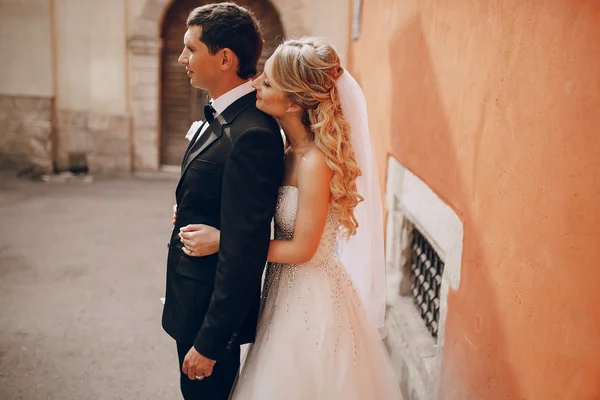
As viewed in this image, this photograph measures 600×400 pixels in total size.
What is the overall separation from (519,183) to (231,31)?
3.88ft

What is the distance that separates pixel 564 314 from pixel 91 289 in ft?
14.6

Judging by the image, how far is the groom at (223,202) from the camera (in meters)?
2.09

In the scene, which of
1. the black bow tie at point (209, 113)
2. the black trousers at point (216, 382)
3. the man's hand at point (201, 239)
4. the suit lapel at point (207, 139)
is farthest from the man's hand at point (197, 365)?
the black bow tie at point (209, 113)

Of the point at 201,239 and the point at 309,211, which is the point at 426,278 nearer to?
the point at 309,211

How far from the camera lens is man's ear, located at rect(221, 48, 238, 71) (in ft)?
7.68

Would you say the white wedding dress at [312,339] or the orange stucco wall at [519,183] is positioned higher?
the orange stucco wall at [519,183]

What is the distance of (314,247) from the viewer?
7.34 feet

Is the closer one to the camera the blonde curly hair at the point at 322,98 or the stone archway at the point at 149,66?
the blonde curly hair at the point at 322,98

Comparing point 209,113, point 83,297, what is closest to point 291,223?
point 209,113

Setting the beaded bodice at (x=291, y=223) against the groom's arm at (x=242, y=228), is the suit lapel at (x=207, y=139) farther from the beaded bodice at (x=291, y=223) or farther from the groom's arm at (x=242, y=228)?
the beaded bodice at (x=291, y=223)

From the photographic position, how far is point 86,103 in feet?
32.2

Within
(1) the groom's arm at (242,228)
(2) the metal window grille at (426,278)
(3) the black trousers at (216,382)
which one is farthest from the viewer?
(2) the metal window grille at (426,278)

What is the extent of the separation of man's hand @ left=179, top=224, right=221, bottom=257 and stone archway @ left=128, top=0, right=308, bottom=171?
754cm

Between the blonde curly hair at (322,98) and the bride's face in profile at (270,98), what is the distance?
21mm
